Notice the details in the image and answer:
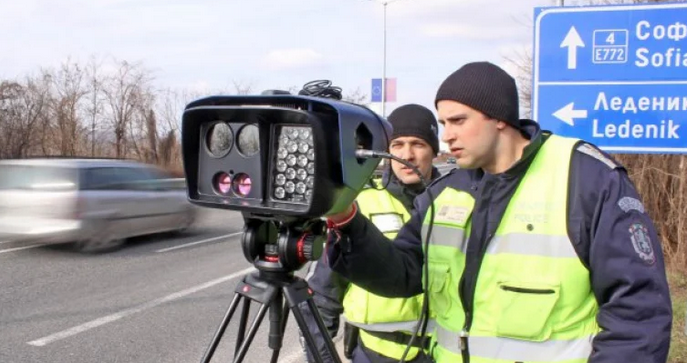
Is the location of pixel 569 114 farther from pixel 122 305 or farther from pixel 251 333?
pixel 122 305

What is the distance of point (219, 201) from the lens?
167cm

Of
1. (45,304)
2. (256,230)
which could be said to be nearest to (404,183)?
(256,230)

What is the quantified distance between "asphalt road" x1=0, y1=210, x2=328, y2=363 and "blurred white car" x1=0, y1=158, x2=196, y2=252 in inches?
11.6

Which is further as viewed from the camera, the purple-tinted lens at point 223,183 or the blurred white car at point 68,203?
the blurred white car at point 68,203

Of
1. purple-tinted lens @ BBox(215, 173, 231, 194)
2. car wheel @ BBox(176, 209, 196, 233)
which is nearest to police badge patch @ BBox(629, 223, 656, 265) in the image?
purple-tinted lens @ BBox(215, 173, 231, 194)

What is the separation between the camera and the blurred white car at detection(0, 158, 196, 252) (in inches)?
344

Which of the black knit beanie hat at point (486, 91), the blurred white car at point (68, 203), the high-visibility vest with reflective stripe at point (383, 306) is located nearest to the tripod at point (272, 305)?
the high-visibility vest with reflective stripe at point (383, 306)

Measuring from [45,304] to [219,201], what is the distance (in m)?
5.25

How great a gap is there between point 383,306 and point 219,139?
2.81 ft

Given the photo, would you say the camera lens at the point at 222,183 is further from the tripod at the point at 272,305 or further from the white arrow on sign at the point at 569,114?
the white arrow on sign at the point at 569,114

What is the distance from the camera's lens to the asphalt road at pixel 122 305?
484 cm

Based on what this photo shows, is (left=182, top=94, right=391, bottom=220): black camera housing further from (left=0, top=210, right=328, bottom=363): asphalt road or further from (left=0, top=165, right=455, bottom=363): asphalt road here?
(left=0, top=165, right=455, bottom=363): asphalt road

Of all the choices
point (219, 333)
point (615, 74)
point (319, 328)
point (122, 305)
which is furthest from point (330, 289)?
point (122, 305)

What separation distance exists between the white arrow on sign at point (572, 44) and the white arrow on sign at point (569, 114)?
259mm
